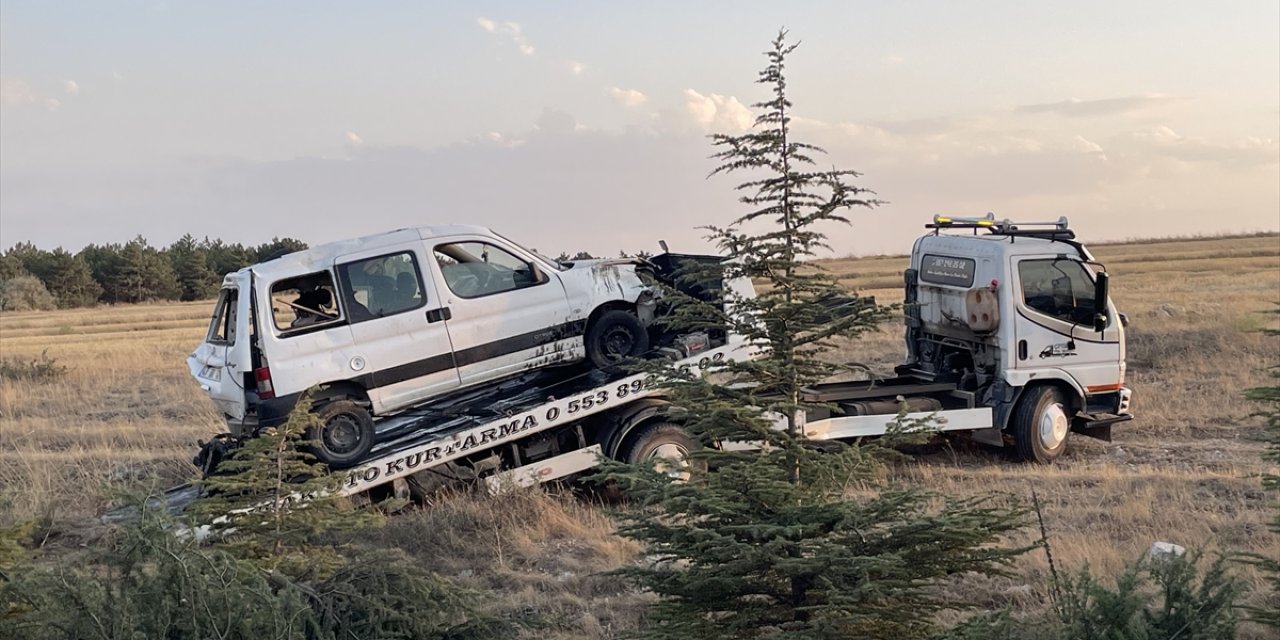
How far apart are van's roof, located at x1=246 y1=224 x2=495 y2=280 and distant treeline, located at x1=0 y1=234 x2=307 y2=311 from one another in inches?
1881

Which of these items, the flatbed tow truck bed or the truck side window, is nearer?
the flatbed tow truck bed

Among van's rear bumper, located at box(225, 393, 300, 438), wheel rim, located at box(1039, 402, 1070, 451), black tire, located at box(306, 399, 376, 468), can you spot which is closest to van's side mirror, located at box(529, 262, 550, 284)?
black tire, located at box(306, 399, 376, 468)

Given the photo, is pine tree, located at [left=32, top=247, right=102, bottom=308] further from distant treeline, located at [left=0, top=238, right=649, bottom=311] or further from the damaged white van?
the damaged white van

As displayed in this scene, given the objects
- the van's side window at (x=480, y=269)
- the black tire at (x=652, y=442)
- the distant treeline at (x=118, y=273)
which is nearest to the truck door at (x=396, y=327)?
the van's side window at (x=480, y=269)

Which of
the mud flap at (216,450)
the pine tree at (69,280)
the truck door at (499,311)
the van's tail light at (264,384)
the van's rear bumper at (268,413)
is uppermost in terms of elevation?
the pine tree at (69,280)

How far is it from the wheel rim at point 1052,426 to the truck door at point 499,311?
561 centimetres

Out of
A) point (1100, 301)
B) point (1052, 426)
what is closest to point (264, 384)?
point (1052, 426)

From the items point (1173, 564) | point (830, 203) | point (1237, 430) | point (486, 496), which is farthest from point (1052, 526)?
point (1237, 430)

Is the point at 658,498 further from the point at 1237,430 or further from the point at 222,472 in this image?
the point at 1237,430

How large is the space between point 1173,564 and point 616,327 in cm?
635

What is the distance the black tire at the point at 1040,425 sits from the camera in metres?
12.4

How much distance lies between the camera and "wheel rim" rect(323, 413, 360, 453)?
9.39 metres

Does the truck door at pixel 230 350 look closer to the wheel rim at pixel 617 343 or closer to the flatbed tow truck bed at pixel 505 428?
the flatbed tow truck bed at pixel 505 428

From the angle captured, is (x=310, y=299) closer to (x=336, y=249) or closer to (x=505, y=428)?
(x=336, y=249)
